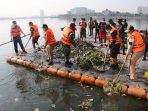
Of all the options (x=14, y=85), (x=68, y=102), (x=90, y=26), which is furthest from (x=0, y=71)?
(x=90, y=26)

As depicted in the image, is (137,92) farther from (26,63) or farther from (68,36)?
(26,63)

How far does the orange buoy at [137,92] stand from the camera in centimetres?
1030

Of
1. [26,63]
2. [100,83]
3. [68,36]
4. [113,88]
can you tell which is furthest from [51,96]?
[26,63]

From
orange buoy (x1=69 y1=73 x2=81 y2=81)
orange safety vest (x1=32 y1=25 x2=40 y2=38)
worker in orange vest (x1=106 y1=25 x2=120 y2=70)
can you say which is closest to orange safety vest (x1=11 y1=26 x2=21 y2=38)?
orange safety vest (x1=32 y1=25 x2=40 y2=38)

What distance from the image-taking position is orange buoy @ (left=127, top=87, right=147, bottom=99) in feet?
33.8

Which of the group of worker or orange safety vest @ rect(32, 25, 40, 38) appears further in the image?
orange safety vest @ rect(32, 25, 40, 38)

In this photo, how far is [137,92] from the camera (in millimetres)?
10445

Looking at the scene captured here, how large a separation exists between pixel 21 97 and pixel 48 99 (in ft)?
4.28

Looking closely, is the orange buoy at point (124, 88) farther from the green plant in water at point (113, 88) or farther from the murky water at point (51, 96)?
the murky water at point (51, 96)

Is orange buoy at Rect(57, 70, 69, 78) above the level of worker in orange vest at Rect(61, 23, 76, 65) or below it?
below

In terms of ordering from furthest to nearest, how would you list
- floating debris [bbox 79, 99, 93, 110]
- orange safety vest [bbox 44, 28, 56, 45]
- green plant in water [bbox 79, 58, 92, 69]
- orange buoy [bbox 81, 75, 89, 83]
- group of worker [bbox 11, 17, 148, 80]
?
orange safety vest [bbox 44, 28, 56, 45] → green plant in water [bbox 79, 58, 92, 69] → orange buoy [bbox 81, 75, 89, 83] → group of worker [bbox 11, 17, 148, 80] → floating debris [bbox 79, 99, 93, 110]

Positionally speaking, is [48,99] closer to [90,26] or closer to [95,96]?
[95,96]

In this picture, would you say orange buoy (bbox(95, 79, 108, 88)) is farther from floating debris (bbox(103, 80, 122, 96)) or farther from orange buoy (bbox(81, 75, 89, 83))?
orange buoy (bbox(81, 75, 89, 83))

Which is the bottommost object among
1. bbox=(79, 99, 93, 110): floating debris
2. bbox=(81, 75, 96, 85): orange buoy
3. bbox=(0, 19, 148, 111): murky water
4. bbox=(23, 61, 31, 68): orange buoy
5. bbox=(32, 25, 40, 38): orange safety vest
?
bbox=(0, 19, 148, 111): murky water
